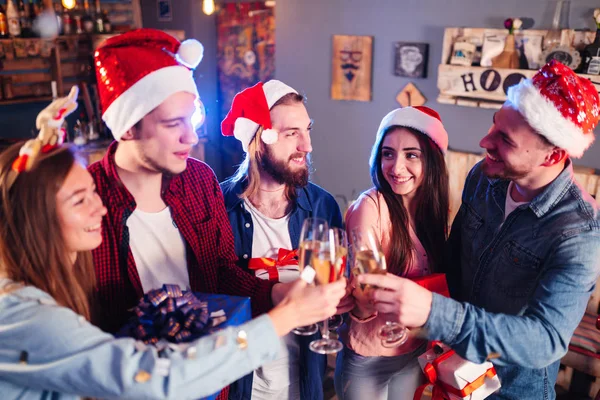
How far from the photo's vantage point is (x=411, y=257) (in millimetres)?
1890

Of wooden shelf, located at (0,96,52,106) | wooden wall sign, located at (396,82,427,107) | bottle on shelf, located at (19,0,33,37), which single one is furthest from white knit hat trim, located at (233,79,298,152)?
bottle on shelf, located at (19,0,33,37)

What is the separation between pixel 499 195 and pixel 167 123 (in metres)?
1.13

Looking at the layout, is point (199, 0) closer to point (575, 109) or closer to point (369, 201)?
point (369, 201)

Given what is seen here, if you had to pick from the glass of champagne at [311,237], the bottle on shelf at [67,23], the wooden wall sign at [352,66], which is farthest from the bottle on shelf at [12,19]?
the glass of champagne at [311,237]

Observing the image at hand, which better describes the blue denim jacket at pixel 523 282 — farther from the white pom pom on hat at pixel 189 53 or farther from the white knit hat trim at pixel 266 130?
the white pom pom on hat at pixel 189 53

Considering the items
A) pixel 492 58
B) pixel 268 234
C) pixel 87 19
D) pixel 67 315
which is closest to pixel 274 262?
pixel 268 234

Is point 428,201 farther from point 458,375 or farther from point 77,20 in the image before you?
point 77,20

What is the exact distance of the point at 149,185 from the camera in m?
1.59

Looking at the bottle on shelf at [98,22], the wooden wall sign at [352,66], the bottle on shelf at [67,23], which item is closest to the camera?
the wooden wall sign at [352,66]

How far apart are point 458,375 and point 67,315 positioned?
1104 millimetres

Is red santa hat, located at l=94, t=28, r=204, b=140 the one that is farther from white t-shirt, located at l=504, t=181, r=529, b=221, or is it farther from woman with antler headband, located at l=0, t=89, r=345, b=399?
white t-shirt, located at l=504, t=181, r=529, b=221

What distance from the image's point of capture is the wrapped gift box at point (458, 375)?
1.54m

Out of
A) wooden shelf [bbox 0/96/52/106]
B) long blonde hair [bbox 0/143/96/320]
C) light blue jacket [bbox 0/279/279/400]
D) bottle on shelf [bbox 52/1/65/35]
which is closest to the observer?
light blue jacket [bbox 0/279/279/400]

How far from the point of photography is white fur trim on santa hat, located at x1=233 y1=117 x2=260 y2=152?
7.30ft
